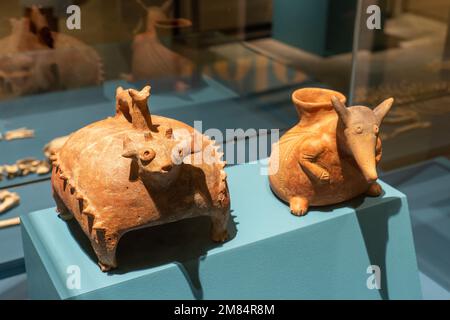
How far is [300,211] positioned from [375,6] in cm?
134

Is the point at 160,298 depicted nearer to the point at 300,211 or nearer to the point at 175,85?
the point at 300,211

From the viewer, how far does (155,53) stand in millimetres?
2959

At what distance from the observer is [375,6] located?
2.83 m

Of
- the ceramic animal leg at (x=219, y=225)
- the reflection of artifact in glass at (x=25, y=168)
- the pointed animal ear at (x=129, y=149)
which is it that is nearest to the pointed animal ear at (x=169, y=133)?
the pointed animal ear at (x=129, y=149)

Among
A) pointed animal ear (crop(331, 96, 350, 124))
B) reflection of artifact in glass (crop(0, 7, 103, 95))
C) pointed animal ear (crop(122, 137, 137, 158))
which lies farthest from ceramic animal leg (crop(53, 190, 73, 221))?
reflection of artifact in glass (crop(0, 7, 103, 95))

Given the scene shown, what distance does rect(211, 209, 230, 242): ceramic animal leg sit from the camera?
1726mm

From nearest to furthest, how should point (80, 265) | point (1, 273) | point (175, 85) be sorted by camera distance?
point (80, 265), point (1, 273), point (175, 85)

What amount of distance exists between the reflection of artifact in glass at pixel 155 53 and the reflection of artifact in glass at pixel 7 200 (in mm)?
766

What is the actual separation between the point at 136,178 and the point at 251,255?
17.7 inches

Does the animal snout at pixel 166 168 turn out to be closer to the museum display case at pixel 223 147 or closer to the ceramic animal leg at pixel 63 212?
the museum display case at pixel 223 147

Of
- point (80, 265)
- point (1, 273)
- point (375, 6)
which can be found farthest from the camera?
point (375, 6)

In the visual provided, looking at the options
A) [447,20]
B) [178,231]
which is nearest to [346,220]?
[178,231]

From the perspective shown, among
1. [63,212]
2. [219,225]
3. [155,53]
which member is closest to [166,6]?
[155,53]

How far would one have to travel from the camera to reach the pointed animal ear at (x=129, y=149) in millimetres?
1510
